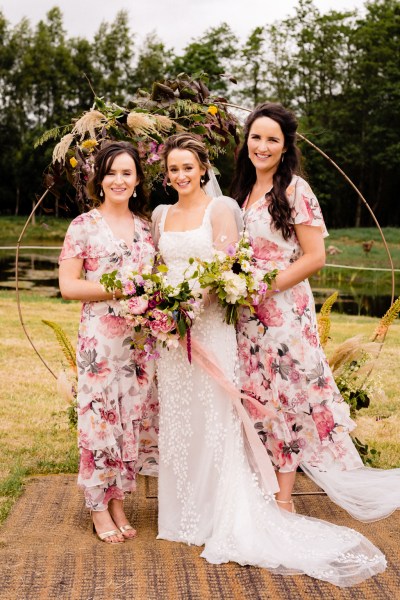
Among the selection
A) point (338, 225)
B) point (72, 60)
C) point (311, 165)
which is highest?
point (72, 60)

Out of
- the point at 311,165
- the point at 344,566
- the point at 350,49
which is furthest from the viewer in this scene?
the point at 350,49

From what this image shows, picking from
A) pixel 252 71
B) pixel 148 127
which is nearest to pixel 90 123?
pixel 148 127

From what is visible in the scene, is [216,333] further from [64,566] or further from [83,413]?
[64,566]

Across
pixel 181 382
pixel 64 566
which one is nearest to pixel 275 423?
pixel 181 382

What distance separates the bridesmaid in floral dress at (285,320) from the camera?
12.6ft

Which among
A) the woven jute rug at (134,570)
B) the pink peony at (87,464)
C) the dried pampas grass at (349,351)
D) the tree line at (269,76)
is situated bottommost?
the woven jute rug at (134,570)

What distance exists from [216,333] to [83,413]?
79 cm

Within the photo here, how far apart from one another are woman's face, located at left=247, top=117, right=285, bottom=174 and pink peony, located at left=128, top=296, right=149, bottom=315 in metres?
0.96

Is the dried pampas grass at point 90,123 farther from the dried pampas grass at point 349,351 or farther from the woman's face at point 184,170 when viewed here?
the dried pampas grass at point 349,351

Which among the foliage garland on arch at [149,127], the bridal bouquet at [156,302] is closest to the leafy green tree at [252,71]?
the foliage garland on arch at [149,127]

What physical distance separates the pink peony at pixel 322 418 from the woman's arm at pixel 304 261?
67cm

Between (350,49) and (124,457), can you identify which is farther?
(350,49)

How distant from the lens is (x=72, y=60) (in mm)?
34656

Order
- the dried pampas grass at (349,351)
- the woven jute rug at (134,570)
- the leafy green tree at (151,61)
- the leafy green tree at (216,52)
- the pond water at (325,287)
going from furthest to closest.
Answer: the leafy green tree at (151,61) < the leafy green tree at (216,52) < the pond water at (325,287) < the dried pampas grass at (349,351) < the woven jute rug at (134,570)
